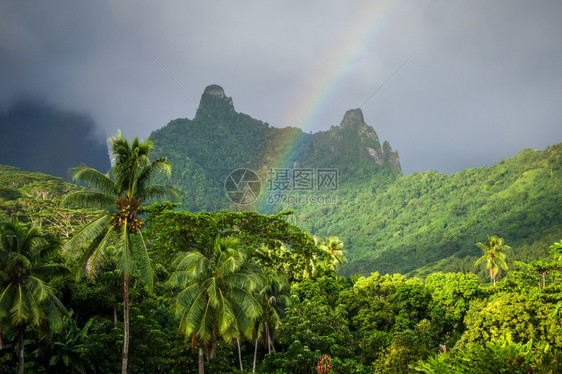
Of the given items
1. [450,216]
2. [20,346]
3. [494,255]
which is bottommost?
[20,346]

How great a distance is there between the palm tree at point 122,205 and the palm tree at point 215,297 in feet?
5.79

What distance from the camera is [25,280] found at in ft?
59.1

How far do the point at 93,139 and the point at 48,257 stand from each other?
574 feet

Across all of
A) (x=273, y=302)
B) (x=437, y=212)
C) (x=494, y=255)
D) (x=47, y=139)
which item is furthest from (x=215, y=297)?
(x=47, y=139)

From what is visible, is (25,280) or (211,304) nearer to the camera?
(211,304)

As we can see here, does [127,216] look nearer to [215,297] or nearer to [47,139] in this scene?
[215,297]

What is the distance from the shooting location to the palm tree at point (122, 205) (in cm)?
1678

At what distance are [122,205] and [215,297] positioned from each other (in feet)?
16.8

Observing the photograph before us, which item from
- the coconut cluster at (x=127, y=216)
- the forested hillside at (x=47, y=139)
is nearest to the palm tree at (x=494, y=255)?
the coconut cluster at (x=127, y=216)

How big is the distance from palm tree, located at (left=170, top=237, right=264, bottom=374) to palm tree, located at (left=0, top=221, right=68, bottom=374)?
5509 millimetres

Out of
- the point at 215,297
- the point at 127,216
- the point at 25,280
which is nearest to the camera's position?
the point at 127,216

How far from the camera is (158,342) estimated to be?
24062 millimetres

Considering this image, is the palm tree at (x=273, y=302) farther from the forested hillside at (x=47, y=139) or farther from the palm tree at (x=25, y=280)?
the forested hillside at (x=47, y=139)

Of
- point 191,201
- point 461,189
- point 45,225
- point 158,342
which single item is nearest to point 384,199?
point 461,189
